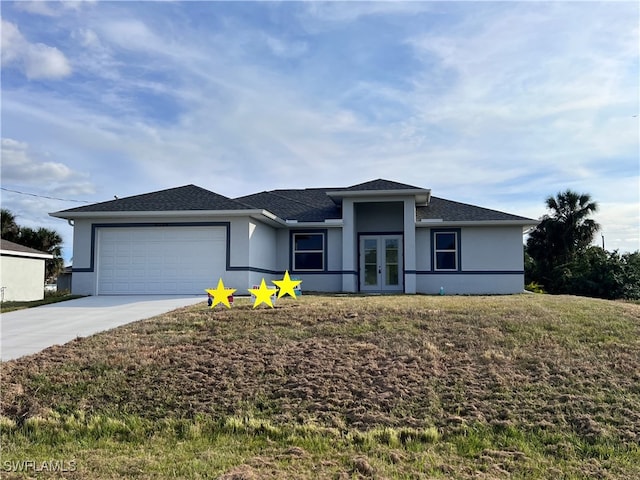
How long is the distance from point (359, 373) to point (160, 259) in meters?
11.7

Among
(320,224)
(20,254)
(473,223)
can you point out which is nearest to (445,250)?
(473,223)

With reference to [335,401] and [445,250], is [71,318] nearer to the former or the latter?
[335,401]

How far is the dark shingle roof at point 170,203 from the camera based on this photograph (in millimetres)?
18031

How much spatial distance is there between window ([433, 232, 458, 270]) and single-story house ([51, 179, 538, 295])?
4 cm

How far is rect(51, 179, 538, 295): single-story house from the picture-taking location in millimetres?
18094

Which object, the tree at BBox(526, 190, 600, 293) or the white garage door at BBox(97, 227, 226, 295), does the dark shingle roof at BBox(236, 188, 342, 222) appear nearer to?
the white garage door at BBox(97, 227, 226, 295)

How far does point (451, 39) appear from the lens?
539 inches

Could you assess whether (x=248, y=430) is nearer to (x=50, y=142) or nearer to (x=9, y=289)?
(x=50, y=142)

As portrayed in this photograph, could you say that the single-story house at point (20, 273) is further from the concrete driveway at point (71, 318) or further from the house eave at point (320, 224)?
the house eave at point (320, 224)

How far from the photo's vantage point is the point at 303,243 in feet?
70.8

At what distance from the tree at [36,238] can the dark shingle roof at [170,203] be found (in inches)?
619

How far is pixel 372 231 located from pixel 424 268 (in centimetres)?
255

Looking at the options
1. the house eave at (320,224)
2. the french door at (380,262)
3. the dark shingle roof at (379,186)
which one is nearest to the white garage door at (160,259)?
the house eave at (320,224)

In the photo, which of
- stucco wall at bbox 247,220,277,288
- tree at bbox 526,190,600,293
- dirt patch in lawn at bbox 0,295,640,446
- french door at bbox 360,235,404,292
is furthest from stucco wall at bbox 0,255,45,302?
tree at bbox 526,190,600,293
